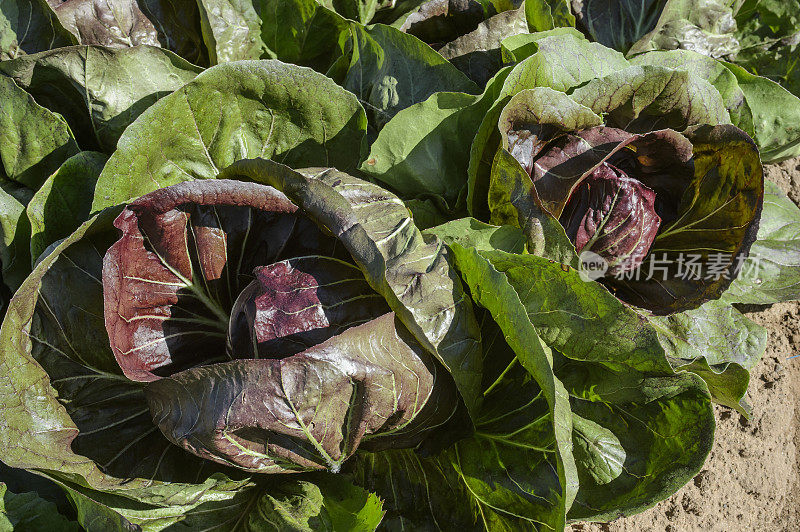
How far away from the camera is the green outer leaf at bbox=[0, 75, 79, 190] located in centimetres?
279

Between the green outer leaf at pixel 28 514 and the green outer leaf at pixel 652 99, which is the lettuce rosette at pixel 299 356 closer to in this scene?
the green outer leaf at pixel 28 514

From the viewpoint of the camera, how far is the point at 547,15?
3.33 meters

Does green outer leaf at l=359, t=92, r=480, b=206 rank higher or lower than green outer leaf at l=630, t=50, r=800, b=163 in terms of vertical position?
higher

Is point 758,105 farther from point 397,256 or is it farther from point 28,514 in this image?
point 28,514

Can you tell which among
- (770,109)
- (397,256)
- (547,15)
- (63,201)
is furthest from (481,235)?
(770,109)

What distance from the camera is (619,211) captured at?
8.98 feet

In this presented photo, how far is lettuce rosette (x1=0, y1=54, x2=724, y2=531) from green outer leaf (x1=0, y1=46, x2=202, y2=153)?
0.32 metres

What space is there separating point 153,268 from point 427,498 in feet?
4.52

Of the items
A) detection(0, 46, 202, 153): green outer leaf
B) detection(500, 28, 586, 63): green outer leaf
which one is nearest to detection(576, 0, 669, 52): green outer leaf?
detection(500, 28, 586, 63): green outer leaf

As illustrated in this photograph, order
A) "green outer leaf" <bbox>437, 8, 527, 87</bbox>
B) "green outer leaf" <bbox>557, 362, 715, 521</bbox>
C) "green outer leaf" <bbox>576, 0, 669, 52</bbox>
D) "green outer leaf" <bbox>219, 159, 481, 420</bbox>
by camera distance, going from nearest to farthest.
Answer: "green outer leaf" <bbox>219, 159, 481, 420</bbox> < "green outer leaf" <bbox>557, 362, 715, 521</bbox> < "green outer leaf" <bbox>437, 8, 527, 87</bbox> < "green outer leaf" <bbox>576, 0, 669, 52</bbox>

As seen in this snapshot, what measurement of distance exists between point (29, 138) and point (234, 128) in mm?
867

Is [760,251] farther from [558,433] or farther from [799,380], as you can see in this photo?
[558,433]

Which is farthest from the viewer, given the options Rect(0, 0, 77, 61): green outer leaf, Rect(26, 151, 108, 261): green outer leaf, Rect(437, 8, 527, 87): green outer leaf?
Rect(437, 8, 527, 87): green outer leaf

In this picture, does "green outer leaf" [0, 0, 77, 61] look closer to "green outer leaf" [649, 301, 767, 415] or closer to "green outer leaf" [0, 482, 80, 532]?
"green outer leaf" [0, 482, 80, 532]
